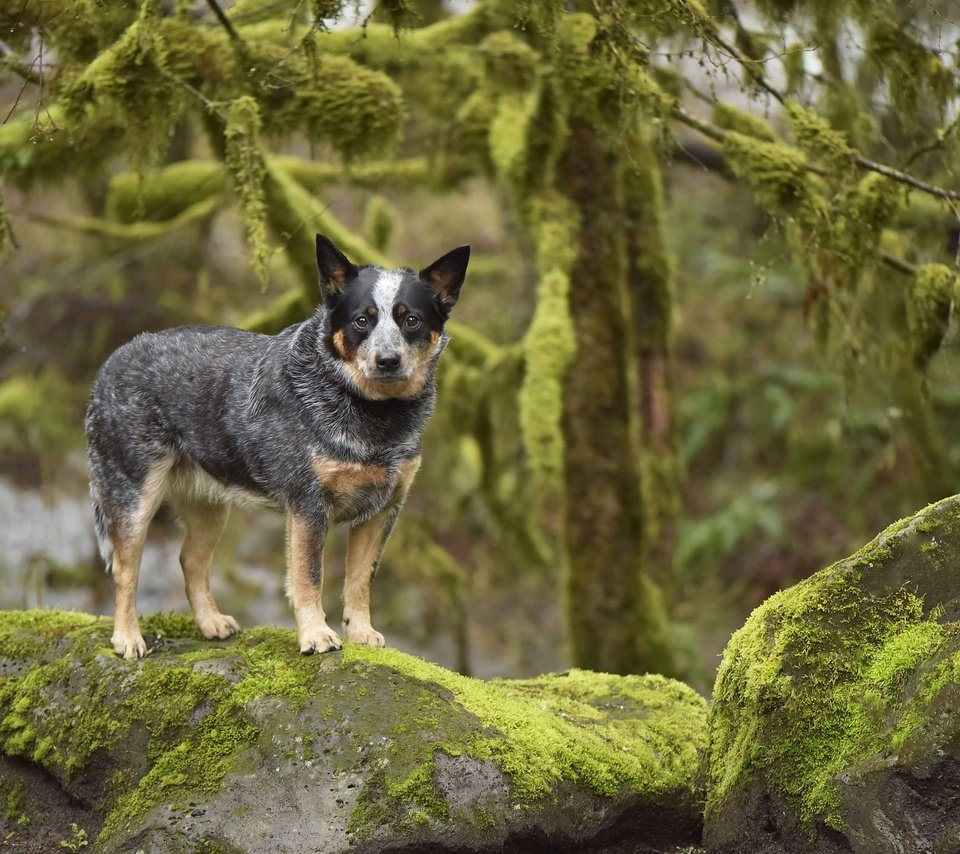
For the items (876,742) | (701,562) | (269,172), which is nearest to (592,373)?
(269,172)

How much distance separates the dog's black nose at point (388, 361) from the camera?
17.7 ft

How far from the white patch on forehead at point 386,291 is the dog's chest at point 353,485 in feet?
2.58

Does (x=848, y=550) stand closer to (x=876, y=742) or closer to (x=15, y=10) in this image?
(x=876, y=742)

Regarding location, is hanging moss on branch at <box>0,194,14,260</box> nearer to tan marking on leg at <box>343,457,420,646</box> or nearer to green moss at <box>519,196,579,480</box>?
tan marking on leg at <box>343,457,420,646</box>

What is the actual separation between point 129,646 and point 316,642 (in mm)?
1069

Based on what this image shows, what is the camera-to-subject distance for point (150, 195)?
35.6 ft

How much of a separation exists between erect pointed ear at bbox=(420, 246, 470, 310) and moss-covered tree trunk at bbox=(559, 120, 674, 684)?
3.62 meters

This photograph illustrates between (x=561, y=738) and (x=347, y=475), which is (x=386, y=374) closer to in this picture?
(x=347, y=475)

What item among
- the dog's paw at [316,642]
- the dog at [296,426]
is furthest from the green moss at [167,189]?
the dog's paw at [316,642]

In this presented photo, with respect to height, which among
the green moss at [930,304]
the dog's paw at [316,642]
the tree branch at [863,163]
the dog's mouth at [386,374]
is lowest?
the dog's paw at [316,642]

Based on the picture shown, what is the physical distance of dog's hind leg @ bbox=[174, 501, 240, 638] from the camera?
6359mm

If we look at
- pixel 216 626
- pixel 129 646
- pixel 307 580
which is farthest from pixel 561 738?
pixel 129 646

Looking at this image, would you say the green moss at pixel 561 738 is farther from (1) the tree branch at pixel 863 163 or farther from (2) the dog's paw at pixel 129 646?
(1) the tree branch at pixel 863 163

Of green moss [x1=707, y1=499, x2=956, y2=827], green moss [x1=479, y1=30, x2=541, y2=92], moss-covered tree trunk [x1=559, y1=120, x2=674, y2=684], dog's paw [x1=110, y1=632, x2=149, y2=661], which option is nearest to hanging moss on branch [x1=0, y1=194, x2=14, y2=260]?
dog's paw [x1=110, y1=632, x2=149, y2=661]
